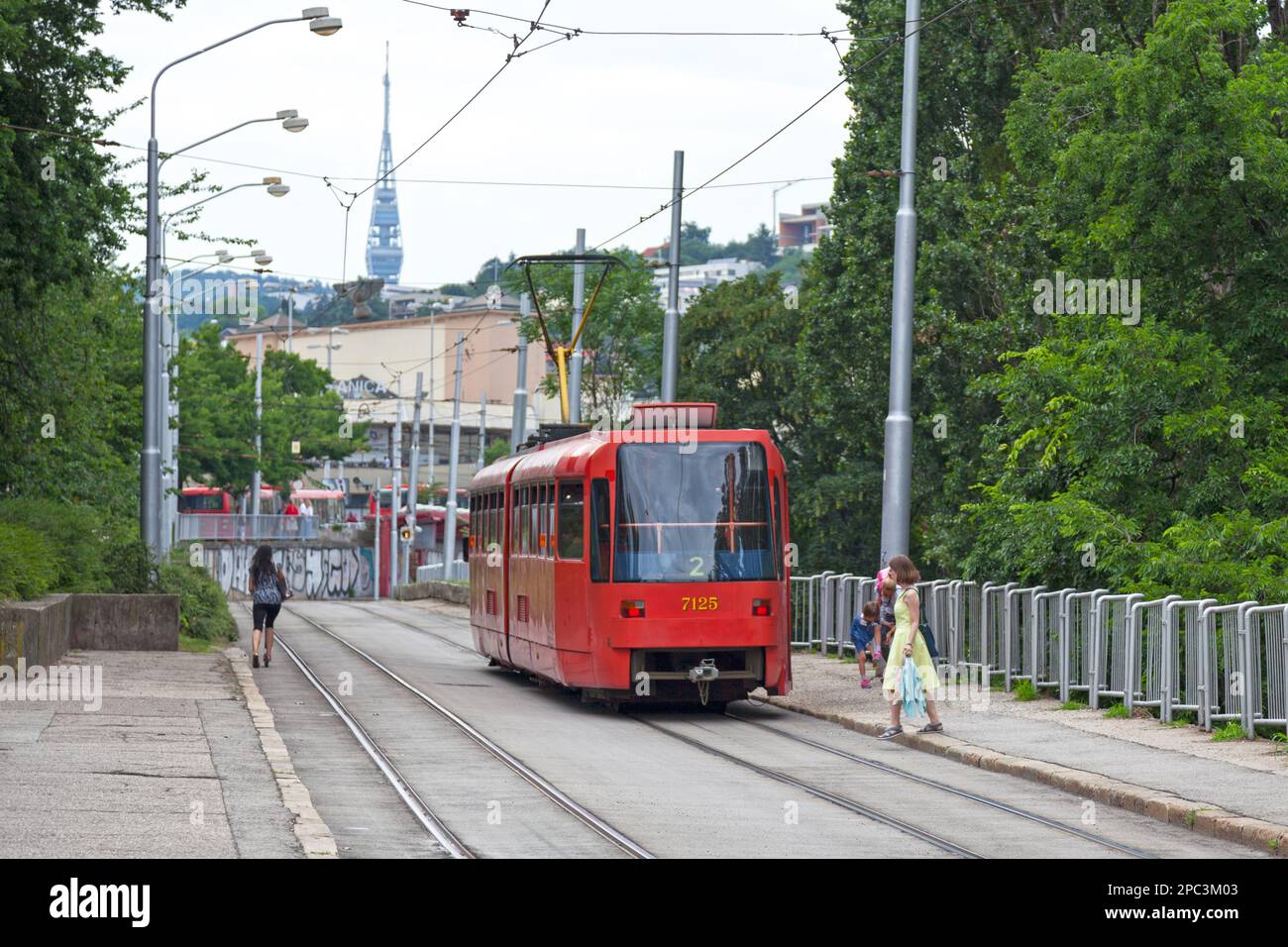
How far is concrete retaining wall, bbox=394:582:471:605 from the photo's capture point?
187 ft

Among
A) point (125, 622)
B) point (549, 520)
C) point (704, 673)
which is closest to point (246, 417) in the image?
point (125, 622)

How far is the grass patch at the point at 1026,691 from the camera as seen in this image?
2084 cm

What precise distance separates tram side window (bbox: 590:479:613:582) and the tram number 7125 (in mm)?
803

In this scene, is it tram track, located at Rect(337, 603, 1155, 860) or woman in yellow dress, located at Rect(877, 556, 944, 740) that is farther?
woman in yellow dress, located at Rect(877, 556, 944, 740)

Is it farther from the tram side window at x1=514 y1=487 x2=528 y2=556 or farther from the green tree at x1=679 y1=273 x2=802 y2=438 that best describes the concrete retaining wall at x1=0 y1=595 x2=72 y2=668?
the green tree at x1=679 y1=273 x2=802 y2=438

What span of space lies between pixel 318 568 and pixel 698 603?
66.3m

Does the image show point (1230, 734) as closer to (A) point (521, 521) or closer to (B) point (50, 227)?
(A) point (521, 521)

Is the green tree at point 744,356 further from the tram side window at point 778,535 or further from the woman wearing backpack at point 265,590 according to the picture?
the tram side window at point 778,535

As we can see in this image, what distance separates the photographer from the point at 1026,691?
20859 mm

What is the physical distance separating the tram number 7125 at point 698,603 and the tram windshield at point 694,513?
18 centimetres

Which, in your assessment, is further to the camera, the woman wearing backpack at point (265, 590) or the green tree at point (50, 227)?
the woman wearing backpack at point (265, 590)

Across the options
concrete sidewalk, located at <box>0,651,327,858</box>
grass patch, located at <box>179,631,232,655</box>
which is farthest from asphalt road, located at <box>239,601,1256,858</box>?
grass patch, located at <box>179,631,232,655</box>

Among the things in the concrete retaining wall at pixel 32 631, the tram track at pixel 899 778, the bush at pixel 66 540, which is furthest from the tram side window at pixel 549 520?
the bush at pixel 66 540
